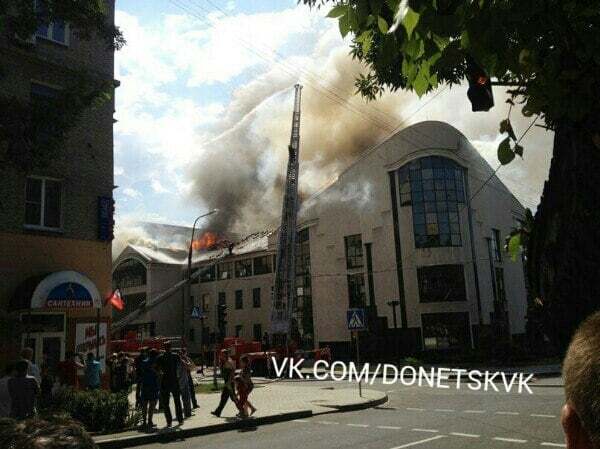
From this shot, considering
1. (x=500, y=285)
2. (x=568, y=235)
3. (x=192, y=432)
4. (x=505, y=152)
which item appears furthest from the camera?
(x=500, y=285)

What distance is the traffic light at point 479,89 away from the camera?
2488 mm

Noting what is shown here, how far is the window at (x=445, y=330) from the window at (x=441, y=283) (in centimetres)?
124

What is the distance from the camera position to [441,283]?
38.1m

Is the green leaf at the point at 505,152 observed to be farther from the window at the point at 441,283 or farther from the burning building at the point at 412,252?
the window at the point at 441,283

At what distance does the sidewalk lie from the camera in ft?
36.0

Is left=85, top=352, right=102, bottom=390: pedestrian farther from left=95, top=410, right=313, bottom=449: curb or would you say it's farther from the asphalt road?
the asphalt road

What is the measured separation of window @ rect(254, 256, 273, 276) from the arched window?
17.1 meters

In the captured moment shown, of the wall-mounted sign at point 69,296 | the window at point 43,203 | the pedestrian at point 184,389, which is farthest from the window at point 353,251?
the pedestrian at point 184,389

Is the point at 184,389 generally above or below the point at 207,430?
above

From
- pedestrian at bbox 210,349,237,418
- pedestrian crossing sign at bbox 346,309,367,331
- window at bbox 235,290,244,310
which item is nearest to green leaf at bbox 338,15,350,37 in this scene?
pedestrian at bbox 210,349,237,418

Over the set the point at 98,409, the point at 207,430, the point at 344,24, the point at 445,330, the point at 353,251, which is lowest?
the point at 207,430

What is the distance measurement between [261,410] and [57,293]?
6.76 metres

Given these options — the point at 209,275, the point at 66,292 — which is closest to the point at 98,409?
the point at 66,292

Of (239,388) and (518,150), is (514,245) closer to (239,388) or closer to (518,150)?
(518,150)
